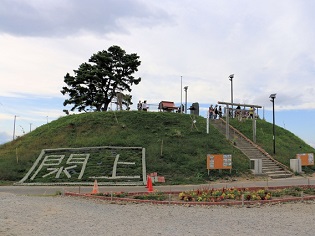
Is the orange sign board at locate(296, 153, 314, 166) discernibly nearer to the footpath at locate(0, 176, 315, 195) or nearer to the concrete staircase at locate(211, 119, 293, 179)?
the concrete staircase at locate(211, 119, 293, 179)

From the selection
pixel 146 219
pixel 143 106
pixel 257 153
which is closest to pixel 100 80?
pixel 143 106

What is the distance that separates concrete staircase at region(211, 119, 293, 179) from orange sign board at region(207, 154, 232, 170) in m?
2.86

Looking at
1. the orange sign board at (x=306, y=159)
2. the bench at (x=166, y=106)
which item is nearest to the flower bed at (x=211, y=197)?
the orange sign board at (x=306, y=159)

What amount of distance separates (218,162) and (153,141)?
5807 mm

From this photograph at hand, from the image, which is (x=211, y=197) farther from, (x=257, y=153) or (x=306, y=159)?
(x=306, y=159)

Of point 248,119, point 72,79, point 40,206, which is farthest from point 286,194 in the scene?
point 72,79

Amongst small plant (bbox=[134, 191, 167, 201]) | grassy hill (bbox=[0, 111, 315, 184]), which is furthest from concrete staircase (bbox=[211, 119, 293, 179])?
small plant (bbox=[134, 191, 167, 201])

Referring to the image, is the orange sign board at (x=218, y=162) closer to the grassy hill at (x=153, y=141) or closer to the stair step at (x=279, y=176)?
the grassy hill at (x=153, y=141)

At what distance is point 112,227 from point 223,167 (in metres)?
14.1

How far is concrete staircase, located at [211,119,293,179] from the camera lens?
22.9 meters

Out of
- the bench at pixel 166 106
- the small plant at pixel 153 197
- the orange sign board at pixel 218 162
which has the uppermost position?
the bench at pixel 166 106

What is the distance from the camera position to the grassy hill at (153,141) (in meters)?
21.5

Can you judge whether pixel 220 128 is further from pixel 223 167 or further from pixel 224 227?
pixel 224 227

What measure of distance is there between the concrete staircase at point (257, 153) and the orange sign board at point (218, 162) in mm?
2863
